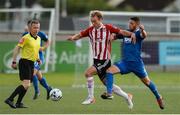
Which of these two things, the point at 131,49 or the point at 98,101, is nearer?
the point at 131,49

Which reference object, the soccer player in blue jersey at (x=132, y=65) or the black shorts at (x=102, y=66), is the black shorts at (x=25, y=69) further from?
the soccer player in blue jersey at (x=132, y=65)

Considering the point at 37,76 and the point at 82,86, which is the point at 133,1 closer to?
the point at 82,86

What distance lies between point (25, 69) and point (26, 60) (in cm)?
23

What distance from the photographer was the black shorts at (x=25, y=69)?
17.4 meters

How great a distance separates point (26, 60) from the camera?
17.6m

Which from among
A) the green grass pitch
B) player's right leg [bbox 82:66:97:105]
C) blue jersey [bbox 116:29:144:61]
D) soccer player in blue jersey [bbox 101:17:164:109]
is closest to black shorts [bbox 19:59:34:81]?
the green grass pitch

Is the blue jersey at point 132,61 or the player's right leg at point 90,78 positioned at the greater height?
the blue jersey at point 132,61

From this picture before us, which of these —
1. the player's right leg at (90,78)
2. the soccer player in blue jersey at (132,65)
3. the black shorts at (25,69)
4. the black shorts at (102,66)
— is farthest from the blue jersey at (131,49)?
the black shorts at (25,69)

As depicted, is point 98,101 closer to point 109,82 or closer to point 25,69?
point 109,82

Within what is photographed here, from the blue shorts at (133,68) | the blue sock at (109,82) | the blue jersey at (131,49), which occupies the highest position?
the blue jersey at (131,49)

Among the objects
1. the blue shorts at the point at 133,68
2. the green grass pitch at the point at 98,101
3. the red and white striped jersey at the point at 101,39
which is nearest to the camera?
the green grass pitch at the point at 98,101

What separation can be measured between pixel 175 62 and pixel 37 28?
1289cm

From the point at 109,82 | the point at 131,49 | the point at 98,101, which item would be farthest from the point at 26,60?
the point at 98,101

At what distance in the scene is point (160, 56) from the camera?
30.0 m
